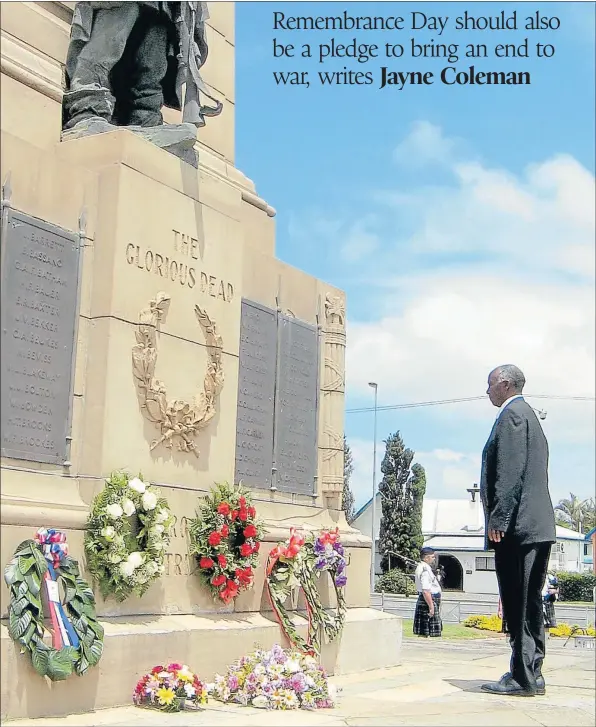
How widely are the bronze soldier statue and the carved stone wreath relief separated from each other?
1611mm

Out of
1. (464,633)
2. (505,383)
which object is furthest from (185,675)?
(464,633)

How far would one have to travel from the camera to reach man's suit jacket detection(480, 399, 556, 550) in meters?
6.35

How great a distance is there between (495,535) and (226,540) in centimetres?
190

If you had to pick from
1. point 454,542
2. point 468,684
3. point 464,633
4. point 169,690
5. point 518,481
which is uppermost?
point 518,481

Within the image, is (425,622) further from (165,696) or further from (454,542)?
(454,542)

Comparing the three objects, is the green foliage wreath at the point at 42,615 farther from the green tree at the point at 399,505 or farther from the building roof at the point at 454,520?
the building roof at the point at 454,520

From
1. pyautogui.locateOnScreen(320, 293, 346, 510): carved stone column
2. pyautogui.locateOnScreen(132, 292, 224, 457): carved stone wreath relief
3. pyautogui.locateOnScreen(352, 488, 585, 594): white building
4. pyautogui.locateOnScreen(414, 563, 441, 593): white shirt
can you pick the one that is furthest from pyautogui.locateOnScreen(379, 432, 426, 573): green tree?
pyautogui.locateOnScreen(132, 292, 224, 457): carved stone wreath relief

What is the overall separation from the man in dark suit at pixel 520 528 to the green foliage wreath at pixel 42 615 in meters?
2.56

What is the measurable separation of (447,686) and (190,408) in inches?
107

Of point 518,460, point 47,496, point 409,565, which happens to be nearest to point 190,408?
point 47,496

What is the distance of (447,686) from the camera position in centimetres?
704

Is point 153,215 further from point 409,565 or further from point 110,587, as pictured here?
point 409,565

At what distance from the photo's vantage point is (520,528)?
20.8ft

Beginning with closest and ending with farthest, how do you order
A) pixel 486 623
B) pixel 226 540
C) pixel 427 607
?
pixel 226 540
pixel 427 607
pixel 486 623
